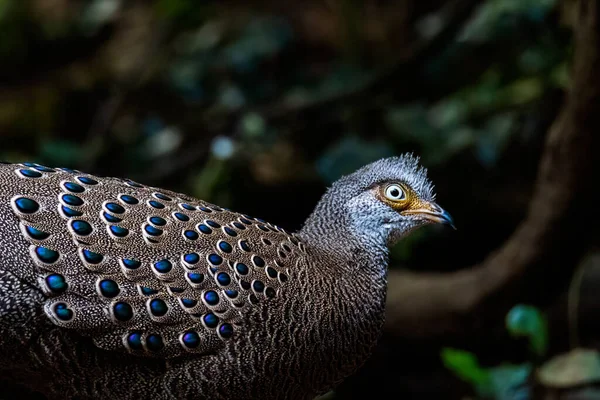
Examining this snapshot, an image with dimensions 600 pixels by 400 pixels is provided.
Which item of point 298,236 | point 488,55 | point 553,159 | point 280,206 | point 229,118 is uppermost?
point 488,55

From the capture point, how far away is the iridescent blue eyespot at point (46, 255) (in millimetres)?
2334

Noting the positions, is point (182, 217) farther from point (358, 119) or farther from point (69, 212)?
point (358, 119)

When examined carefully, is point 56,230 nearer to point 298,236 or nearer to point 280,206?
point 298,236

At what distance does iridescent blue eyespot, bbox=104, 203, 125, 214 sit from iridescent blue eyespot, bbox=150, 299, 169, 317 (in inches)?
12.6

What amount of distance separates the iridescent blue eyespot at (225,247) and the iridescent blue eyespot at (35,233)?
55cm

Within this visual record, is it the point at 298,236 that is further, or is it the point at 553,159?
the point at 553,159

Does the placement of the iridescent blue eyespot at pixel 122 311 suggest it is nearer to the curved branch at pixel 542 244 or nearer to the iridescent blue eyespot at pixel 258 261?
the iridescent blue eyespot at pixel 258 261

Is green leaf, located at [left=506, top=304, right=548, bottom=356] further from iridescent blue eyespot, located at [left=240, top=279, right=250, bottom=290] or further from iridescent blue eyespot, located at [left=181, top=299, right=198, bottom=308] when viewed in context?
iridescent blue eyespot, located at [left=181, top=299, right=198, bottom=308]

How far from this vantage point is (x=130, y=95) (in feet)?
20.7

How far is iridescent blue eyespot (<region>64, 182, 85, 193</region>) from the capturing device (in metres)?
2.52

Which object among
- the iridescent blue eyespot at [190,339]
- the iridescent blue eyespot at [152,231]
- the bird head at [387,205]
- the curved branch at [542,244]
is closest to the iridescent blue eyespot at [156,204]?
the iridescent blue eyespot at [152,231]

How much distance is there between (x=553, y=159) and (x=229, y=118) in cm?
241

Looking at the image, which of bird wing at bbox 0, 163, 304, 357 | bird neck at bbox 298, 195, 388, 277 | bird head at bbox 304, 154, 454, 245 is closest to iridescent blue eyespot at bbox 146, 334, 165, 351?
bird wing at bbox 0, 163, 304, 357

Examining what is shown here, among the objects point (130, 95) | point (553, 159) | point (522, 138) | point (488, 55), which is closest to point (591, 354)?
point (553, 159)
